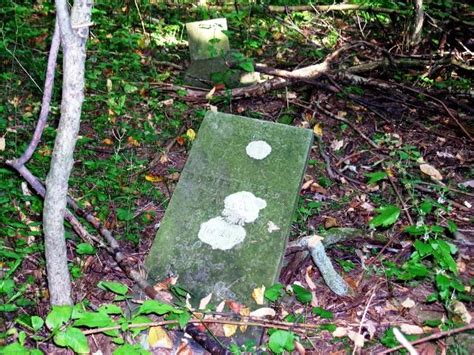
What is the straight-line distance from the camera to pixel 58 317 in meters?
2.00

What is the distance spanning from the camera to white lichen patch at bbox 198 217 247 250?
2.87 m

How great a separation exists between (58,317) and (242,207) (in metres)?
1.32

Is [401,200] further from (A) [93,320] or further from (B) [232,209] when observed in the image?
(A) [93,320]

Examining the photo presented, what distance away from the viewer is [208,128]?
131 inches

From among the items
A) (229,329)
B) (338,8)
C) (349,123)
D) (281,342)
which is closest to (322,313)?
(281,342)

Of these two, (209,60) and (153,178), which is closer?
(153,178)

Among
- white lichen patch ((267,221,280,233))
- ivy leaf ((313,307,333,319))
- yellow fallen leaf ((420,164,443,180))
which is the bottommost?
yellow fallen leaf ((420,164,443,180))

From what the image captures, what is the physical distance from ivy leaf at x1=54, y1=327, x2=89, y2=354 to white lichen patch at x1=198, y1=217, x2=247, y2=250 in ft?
3.35

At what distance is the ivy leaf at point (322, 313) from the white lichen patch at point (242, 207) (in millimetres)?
642

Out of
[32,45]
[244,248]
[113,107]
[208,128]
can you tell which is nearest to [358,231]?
[244,248]

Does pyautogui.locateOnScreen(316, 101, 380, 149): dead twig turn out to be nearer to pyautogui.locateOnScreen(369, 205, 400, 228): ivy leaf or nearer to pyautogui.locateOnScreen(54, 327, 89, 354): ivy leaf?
pyautogui.locateOnScreen(369, 205, 400, 228): ivy leaf

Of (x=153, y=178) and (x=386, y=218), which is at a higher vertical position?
(x=386, y=218)

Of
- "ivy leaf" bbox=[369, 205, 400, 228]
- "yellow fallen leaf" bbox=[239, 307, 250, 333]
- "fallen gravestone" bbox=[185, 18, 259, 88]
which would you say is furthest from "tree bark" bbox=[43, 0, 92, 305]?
"fallen gravestone" bbox=[185, 18, 259, 88]

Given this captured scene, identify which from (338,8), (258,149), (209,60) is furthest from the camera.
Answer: (338,8)
